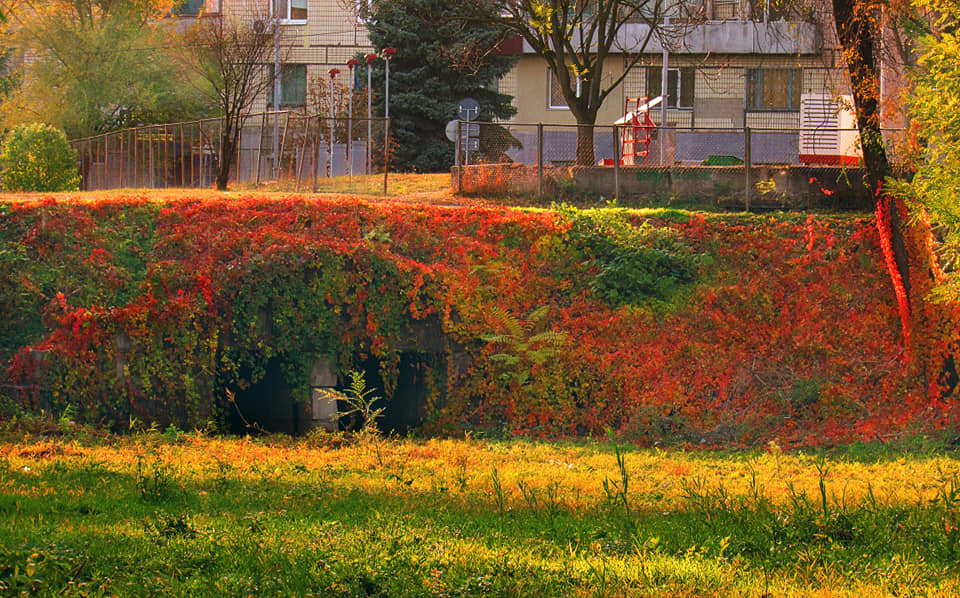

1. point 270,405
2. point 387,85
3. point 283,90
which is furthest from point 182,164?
point 270,405

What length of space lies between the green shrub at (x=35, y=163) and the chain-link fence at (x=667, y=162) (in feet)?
34.8

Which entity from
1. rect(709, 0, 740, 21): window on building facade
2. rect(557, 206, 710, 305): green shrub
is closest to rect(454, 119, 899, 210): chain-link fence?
rect(557, 206, 710, 305): green shrub

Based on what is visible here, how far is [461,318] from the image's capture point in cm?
1437

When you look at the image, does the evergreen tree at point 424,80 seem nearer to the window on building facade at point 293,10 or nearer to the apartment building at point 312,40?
the apartment building at point 312,40

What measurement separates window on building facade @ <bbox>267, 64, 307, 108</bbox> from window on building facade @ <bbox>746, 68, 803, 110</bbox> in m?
16.7

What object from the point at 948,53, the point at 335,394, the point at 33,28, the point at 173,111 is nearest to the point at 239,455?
the point at 335,394

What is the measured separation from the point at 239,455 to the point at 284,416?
4014 mm

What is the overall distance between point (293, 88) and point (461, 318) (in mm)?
25866

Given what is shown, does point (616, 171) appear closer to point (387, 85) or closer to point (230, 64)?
point (230, 64)

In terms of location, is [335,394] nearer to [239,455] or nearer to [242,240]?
[239,455]

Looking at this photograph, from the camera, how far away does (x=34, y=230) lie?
47.6 feet

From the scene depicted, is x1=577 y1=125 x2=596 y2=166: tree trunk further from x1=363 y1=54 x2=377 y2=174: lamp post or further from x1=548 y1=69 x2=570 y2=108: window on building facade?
x1=548 y1=69 x2=570 y2=108: window on building facade

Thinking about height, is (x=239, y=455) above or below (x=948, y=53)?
below

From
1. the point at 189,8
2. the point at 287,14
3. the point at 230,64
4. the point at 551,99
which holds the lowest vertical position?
the point at 230,64
